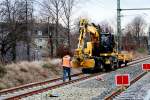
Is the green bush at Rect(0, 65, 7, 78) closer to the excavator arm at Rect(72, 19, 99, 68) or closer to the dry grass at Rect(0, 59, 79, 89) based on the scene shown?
the dry grass at Rect(0, 59, 79, 89)

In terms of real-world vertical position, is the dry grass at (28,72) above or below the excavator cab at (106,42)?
below

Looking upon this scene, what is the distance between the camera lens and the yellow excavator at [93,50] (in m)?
37.3

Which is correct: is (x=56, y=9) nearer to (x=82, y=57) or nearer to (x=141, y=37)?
(x=82, y=57)

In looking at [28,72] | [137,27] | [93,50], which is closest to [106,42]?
[93,50]

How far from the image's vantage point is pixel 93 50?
39.9m

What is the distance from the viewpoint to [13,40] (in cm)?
5212

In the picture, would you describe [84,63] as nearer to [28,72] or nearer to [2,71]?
[28,72]

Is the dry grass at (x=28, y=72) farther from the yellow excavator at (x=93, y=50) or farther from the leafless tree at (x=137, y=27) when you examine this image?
the leafless tree at (x=137, y=27)

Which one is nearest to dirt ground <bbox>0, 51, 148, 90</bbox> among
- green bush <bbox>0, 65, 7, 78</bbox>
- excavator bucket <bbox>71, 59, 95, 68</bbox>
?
green bush <bbox>0, 65, 7, 78</bbox>

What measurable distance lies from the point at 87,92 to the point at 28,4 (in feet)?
125

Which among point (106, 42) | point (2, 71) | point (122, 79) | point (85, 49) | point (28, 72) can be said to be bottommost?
point (28, 72)

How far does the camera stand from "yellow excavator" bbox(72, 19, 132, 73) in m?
37.3

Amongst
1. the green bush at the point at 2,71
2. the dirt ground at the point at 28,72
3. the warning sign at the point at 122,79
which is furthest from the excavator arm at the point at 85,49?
the warning sign at the point at 122,79

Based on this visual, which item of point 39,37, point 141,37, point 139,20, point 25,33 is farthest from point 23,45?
point 139,20
